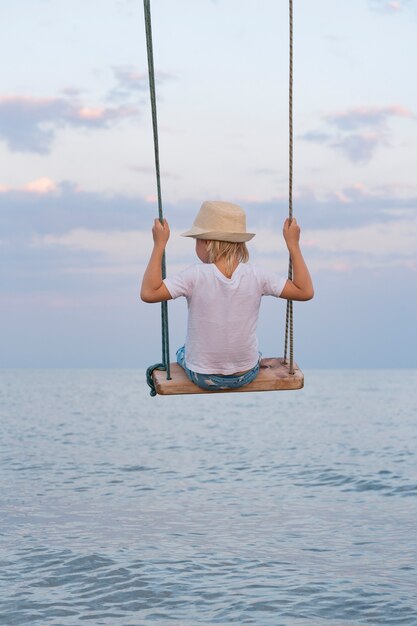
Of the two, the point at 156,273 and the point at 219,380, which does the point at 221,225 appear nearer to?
the point at 156,273

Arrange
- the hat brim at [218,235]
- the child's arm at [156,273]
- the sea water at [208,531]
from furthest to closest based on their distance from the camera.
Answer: the sea water at [208,531] < the hat brim at [218,235] < the child's arm at [156,273]

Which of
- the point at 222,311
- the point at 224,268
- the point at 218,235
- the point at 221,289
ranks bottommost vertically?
the point at 222,311

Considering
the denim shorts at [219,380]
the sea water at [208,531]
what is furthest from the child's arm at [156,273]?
the sea water at [208,531]

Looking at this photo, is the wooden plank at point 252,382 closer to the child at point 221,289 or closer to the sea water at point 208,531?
the child at point 221,289

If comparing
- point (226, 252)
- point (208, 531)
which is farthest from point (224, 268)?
point (208, 531)

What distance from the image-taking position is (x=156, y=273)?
6.77m

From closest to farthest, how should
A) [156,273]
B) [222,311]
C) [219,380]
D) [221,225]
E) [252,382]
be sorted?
[156,273]
[221,225]
[222,311]
[219,380]
[252,382]

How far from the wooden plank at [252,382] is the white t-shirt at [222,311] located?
0.43ft

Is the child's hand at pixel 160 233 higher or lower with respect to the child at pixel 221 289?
higher

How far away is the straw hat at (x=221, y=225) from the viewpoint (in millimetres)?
6867

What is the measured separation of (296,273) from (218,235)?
0.63 m

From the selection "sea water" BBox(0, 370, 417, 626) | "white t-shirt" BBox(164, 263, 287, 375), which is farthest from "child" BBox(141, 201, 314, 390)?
"sea water" BBox(0, 370, 417, 626)

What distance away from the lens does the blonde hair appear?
6.94m

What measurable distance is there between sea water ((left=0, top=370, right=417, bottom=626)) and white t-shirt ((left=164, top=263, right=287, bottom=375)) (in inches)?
168
